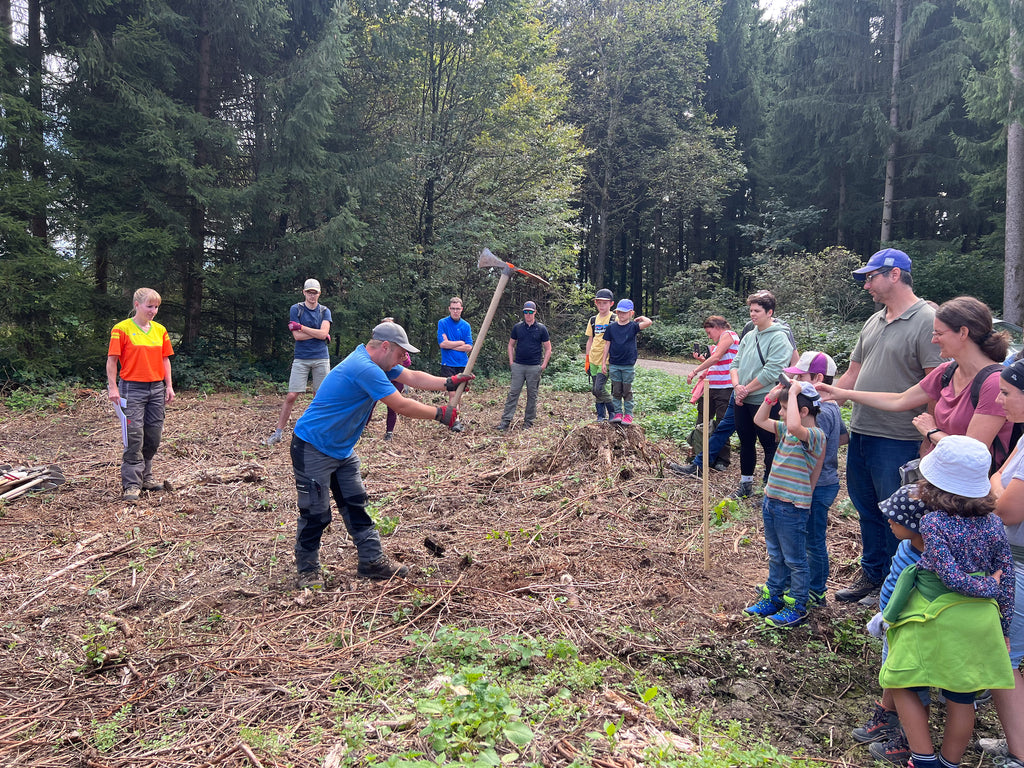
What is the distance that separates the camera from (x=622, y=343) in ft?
29.1

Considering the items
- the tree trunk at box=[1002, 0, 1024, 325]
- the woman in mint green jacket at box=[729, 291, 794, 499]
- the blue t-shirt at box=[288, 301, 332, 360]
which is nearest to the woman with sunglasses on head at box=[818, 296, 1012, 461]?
the woman in mint green jacket at box=[729, 291, 794, 499]

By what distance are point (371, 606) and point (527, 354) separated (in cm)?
623

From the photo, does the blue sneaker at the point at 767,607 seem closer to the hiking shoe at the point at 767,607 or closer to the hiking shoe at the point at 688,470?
the hiking shoe at the point at 767,607

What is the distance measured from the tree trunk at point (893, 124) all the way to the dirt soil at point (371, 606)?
21.1 metres

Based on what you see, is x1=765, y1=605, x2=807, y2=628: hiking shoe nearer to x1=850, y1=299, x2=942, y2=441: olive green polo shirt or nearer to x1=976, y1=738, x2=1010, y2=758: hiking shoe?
x1=976, y1=738, x2=1010, y2=758: hiking shoe

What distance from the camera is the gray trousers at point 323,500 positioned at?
4578 mm

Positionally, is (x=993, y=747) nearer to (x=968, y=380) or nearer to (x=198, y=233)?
(x=968, y=380)

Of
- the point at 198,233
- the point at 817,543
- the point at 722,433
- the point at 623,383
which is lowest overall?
the point at 817,543

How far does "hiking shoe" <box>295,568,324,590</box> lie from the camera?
4629mm

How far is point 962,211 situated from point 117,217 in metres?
27.3

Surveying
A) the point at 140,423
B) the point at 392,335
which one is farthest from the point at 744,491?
the point at 140,423

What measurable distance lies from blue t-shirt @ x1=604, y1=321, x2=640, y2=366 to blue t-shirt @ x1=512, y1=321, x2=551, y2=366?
1475mm

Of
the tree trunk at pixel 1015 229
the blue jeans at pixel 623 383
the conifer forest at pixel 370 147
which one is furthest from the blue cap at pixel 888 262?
the tree trunk at pixel 1015 229

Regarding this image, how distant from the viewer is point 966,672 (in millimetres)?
2703
